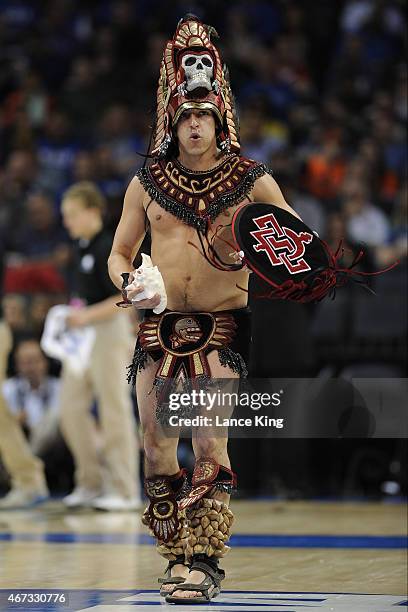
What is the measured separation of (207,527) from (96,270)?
13.7 ft

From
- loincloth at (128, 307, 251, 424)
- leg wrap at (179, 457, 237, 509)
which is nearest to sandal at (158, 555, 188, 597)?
leg wrap at (179, 457, 237, 509)

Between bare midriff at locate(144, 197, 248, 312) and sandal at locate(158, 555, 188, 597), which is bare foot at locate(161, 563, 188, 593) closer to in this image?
sandal at locate(158, 555, 188, 597)

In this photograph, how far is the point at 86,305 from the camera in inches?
340

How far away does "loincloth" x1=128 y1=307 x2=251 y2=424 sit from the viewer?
4535mm

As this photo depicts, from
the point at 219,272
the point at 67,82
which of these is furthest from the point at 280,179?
the point at 219,272

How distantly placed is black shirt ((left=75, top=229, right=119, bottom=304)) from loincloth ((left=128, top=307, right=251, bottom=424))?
150 inches

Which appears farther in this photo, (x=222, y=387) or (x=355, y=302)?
(x=355, y=302)

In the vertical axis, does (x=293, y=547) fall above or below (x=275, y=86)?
below

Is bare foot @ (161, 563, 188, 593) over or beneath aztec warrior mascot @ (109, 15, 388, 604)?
beneath

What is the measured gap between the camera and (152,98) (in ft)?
37.8

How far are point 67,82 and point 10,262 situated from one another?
12.2ft

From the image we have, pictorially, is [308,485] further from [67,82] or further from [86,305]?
[67,82]

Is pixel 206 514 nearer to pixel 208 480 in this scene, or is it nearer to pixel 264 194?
pixel 208 480

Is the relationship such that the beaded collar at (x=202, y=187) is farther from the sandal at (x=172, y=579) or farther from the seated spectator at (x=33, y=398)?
the seated spectator at (x=33, y=398)
